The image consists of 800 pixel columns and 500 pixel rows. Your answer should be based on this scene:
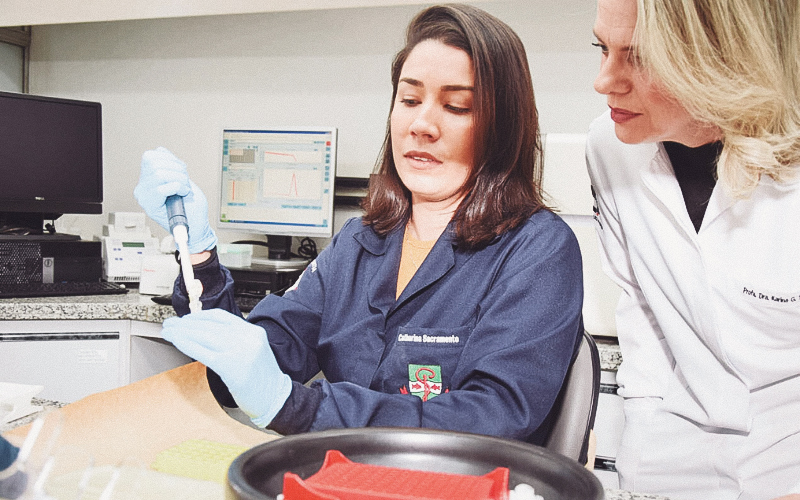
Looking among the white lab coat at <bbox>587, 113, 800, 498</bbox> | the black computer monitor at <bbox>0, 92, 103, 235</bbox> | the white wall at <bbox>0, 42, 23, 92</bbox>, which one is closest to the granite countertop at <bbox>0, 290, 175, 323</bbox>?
the black computer monitor at <bbox>0, 92, 103, 235</bbox>

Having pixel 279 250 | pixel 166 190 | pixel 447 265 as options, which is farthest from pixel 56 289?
pixel 447 265

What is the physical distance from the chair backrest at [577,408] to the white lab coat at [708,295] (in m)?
0.26

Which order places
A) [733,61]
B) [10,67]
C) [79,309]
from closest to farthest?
[733,61]
[79,309]
[10,67]

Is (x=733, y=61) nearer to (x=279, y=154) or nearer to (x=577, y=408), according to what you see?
(x=577, y=408)

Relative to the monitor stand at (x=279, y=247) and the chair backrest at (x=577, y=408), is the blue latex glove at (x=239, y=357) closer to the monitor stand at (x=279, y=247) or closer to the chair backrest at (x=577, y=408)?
the chair backrest at (x=577, y=408)

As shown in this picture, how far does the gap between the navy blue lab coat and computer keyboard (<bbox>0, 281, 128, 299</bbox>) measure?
1.22 metres

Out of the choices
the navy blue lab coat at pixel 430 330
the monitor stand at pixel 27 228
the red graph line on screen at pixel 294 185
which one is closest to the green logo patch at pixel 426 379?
the navy blue lab coat at pixel 430 330

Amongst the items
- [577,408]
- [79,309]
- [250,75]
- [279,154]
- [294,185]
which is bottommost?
[79,309]

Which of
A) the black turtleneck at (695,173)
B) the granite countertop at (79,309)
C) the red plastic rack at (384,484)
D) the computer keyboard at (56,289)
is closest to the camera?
the red plastic rack at (384,484)

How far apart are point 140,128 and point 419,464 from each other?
2.94 metres

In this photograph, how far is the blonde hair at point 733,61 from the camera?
0.96 metres

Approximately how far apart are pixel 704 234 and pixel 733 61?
328 mm

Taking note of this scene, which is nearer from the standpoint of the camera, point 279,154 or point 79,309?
point 79,309

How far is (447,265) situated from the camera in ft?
3.90
